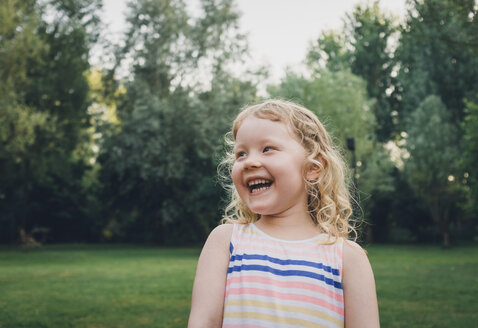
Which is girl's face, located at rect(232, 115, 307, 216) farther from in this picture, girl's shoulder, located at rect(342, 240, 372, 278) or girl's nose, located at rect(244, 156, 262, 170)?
girl's shoulder, located at rect(342, 240, 372, 278)

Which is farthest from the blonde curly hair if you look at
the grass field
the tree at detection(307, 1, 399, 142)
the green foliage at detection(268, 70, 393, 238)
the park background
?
the tree at detection(307, 1, 399, 142)

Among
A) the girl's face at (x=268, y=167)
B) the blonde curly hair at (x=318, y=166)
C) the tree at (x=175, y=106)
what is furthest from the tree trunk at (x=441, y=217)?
the girl's face at (x=268, y=167)

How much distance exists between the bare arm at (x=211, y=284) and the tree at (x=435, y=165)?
96.3ft

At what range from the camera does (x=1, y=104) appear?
74.0 feet

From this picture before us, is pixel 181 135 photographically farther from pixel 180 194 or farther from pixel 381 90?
pixel 381 90

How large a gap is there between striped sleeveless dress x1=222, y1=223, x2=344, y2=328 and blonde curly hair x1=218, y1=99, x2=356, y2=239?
0.16 meters

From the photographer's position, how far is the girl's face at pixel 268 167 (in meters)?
1.76

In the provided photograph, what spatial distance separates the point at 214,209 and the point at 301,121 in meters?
26.7

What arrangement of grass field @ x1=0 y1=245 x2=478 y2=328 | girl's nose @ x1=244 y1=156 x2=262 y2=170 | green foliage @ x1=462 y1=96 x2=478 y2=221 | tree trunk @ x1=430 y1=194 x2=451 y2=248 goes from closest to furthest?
girl's nose @ x1=244 y1=156 x2=262 y2=170 → grass field @ x1=0 y1=245 x2=478 y2=328 → green foliage @ x1=462 y1=96 x2=478 y2=221 → tree trunk @ x1=430 y1=194 x2=451 y2=248

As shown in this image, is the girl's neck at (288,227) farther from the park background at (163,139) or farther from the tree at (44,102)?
the tree at (44,102)

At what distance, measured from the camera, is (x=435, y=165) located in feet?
97.1

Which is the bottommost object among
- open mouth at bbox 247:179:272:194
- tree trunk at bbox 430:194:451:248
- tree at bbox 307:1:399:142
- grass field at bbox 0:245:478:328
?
grass field at bbox 0:245:478:328

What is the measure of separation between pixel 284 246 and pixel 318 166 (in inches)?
13.9

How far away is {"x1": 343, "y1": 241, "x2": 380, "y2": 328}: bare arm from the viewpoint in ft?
5.36
